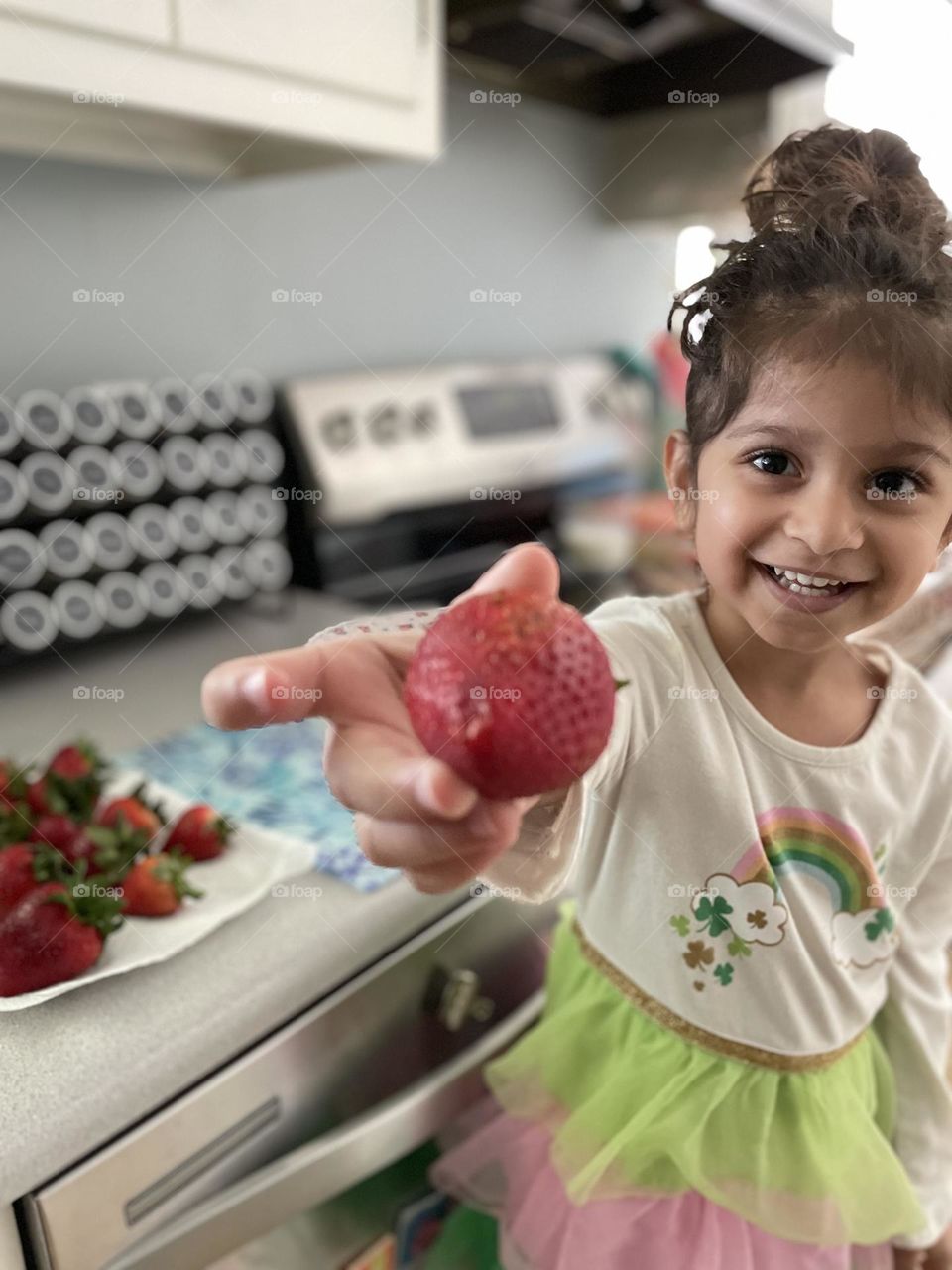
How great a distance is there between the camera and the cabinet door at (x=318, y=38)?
2.09 ft

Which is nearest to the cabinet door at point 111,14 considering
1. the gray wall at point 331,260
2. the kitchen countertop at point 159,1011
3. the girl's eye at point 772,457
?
the gray wall at point 331,260

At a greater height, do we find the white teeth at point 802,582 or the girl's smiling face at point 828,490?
the girl's smiling face at point 828,490

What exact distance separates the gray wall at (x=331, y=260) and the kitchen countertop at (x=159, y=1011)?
1.37ft

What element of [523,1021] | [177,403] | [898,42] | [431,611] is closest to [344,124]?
[177,403]

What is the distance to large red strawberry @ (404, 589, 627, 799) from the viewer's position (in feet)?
0.75

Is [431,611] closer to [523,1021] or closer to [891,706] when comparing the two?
[891,706]

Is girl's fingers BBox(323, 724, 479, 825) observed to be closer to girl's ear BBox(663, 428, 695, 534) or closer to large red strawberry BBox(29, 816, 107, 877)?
girl's ear BBox(663, 428, 695, 534)

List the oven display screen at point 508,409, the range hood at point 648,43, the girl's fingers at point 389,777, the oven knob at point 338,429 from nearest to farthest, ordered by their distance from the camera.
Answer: the girl's fingers at point 389,777 → the range hood at point 648,43 → the oven knob at point 338,429 → the oven display screen at point 508,409

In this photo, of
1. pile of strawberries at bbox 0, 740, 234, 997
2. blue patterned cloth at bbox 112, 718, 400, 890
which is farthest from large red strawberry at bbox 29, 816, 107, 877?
blue patterned cloth at bbox 112, 718, 400, 890

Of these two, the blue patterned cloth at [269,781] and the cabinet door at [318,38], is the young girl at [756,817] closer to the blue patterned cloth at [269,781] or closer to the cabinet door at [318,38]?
the blue patterned cloth at [269,781]

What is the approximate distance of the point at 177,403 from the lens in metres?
0.86

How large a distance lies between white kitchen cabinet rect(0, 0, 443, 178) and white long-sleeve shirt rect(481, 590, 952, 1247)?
504 millimetres

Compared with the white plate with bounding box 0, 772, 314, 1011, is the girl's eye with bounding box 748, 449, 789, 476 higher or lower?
higher

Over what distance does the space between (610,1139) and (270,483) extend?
69 cm
